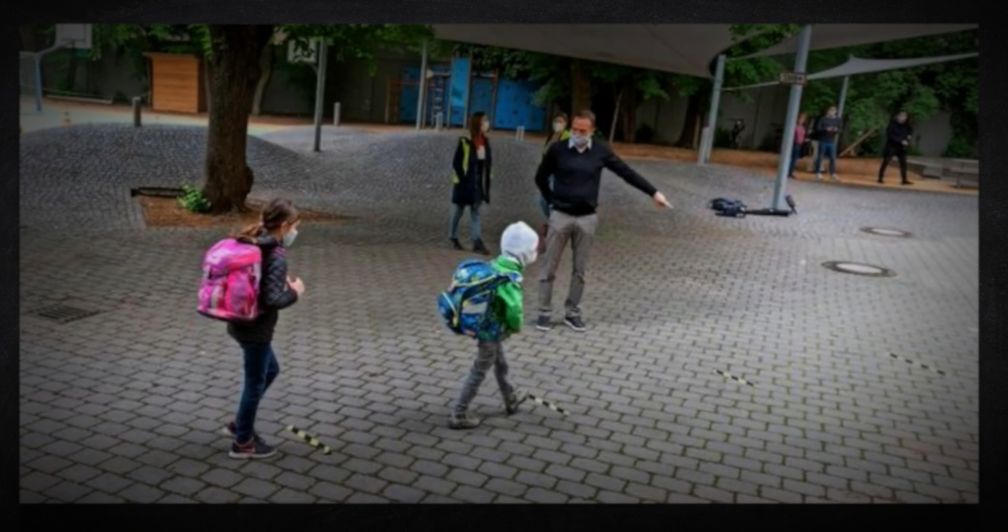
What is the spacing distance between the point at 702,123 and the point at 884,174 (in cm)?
245

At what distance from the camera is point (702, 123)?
973 centimetres

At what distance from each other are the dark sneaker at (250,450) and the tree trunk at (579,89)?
3295 millimetres

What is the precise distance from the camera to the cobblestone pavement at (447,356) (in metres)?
3.65

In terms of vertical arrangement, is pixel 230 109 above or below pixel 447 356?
above

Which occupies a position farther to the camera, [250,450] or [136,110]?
[136,110]

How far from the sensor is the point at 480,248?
5.73m

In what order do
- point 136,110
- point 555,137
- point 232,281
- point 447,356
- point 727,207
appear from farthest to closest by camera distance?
1. point 727,207
2. point 136,110
3. point 555,137
4. point 447,356
5. point 232,281

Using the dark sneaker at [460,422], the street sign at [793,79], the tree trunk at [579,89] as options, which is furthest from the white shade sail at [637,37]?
the dark sneaker at [460,422]

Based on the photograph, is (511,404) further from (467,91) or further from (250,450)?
(467,91)

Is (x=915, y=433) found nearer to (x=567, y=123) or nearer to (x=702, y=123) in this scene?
(x=567, y=123)

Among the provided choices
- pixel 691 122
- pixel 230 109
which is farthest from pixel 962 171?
pixel 230 109

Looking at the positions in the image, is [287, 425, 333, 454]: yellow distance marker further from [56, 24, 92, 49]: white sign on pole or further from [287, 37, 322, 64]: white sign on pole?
[287, 37, 322, 64]: white sign on pole

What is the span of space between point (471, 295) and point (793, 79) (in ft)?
24.3
